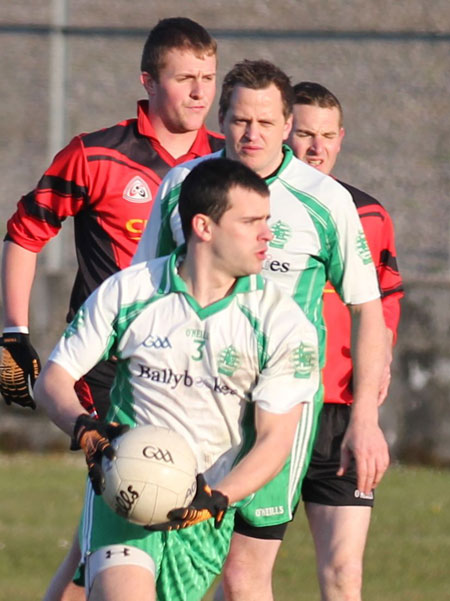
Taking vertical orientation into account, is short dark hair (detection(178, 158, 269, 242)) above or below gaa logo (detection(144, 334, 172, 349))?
above

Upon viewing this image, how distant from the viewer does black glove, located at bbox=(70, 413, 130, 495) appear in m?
4.06

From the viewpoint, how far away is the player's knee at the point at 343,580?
17.8ft

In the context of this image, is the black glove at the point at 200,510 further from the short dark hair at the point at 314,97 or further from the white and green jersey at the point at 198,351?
the short dark hair at the point at 314,97

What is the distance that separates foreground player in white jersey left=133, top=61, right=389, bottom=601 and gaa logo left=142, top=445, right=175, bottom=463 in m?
0.79

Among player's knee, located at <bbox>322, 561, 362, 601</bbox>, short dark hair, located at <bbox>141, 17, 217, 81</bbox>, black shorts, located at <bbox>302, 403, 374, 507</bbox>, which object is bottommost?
player's knee, located at <bbox>322, 561, 362, 601</bbox>

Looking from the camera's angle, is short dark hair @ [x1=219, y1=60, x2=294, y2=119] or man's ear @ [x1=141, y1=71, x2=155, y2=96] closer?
short dark hair @ [x1=219, y1=60, x2=294, y2=119]

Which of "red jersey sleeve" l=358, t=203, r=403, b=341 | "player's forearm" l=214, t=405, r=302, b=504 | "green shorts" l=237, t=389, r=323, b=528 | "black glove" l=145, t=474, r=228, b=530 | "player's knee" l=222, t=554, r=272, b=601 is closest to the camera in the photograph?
"black glove" l=145, t=474, r=228, b=530

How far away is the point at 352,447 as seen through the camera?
15.1 ft

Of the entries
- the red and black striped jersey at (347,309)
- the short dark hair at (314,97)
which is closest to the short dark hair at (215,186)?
the red and black striped jersey at (347,309)

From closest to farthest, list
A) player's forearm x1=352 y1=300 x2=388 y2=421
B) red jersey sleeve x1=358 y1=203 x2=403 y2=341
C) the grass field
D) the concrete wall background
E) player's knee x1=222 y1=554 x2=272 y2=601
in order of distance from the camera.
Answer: player's forearm x1=352 y1=300 x2=388 y2=421 → player's knee x1=222 y1=554 x2=272 y2=601 → red jersey sleeve x1=358 y1=203 x2=403 y2=341 → the grass field → the concrete wall background

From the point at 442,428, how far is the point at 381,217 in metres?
5.16

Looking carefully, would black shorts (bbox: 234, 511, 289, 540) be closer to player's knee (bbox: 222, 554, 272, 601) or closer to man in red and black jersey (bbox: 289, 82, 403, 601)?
player's knee (bbox: 222, 554, 272, 601)

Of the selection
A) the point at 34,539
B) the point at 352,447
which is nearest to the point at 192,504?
the point at 352,447

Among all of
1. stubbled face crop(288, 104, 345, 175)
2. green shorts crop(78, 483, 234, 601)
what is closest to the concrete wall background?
stubbled face crop(288, 104, 345, 175)
